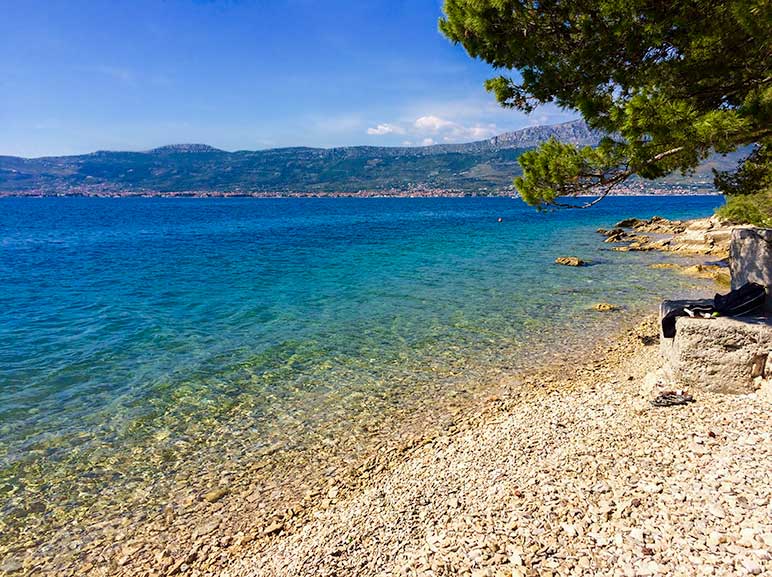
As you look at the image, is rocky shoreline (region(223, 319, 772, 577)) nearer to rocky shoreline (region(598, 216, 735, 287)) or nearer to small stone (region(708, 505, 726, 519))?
small stone (region(708, 505, 726, 519))

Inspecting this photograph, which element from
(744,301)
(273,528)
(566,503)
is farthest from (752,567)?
(744,301)

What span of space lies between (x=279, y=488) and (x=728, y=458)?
22.4 ft

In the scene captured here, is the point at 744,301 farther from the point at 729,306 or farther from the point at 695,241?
the point at 695,241

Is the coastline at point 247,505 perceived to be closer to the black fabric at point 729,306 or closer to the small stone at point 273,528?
the small stone at point 273,528

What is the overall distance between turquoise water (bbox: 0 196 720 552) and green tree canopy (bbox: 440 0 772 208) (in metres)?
6.29

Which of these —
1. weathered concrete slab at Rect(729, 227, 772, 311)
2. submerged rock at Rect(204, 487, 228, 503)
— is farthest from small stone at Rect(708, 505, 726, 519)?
submerged rock at Rect(204, 487, 228, 503)

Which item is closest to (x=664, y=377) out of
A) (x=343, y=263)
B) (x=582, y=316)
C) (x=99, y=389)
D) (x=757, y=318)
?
(x=757, y=318)

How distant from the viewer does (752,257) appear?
375 inches

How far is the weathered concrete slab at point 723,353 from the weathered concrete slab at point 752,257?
100cm

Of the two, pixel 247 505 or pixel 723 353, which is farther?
pixel 723 353

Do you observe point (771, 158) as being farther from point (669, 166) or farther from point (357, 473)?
point (357, 473)

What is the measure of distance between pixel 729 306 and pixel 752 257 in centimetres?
147

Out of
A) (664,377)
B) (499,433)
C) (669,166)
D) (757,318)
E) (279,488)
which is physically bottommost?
(279,488)

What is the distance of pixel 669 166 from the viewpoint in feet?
28.5
